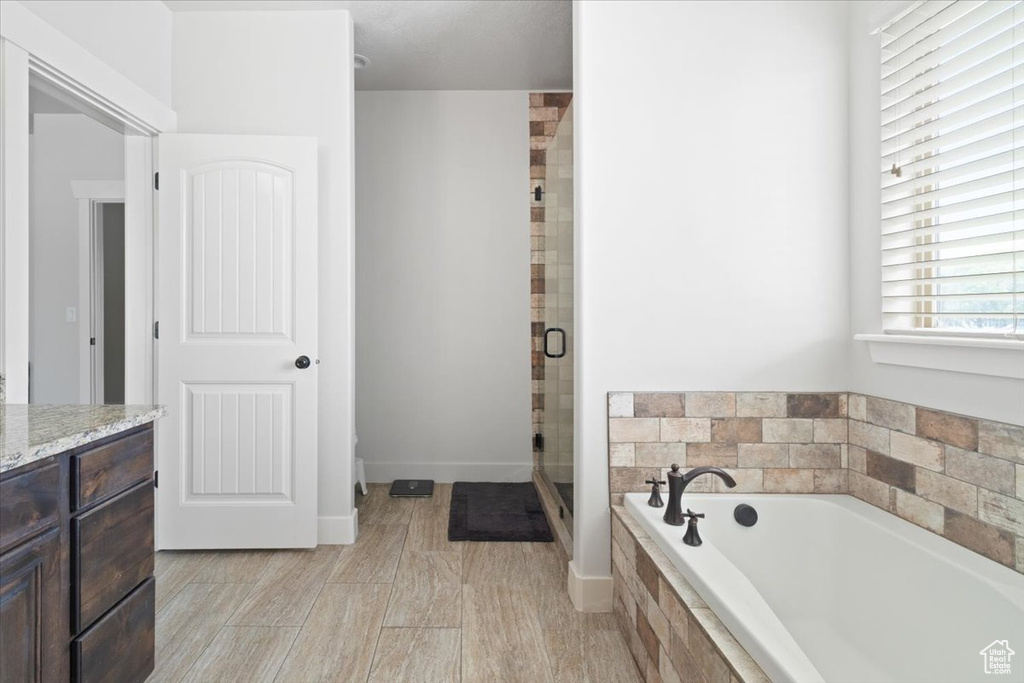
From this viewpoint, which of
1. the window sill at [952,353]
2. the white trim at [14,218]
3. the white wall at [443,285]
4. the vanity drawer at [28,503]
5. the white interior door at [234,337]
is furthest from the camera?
the white wall at [443,285]

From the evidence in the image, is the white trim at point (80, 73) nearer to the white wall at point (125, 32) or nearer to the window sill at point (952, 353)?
the white wall at point (125, 32)

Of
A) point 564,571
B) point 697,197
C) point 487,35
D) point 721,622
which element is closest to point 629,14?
point 697,197

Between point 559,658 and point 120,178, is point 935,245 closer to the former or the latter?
point 559,658

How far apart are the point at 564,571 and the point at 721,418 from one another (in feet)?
3.07

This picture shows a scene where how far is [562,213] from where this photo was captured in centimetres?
246

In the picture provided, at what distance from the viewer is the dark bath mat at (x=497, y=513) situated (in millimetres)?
2723

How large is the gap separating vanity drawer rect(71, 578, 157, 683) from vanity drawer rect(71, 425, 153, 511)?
0.29m

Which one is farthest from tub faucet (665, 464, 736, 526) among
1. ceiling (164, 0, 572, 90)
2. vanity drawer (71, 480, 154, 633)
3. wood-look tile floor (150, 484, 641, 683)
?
ceiling (164, 0, 572, 90)

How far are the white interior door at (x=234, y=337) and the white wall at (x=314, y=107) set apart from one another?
0.45 ft

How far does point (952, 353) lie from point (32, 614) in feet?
7.27

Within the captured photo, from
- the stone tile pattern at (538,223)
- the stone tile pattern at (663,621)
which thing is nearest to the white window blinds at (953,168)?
the stone tile pattern at (663,621)

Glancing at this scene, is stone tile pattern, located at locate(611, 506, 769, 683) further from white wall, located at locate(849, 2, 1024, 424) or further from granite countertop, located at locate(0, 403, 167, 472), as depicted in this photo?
granite countertop, located at locate(0, 403, 167, 472)

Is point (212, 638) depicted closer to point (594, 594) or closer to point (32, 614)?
point (32, 614)

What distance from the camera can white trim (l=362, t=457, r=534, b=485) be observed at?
12.0ft
